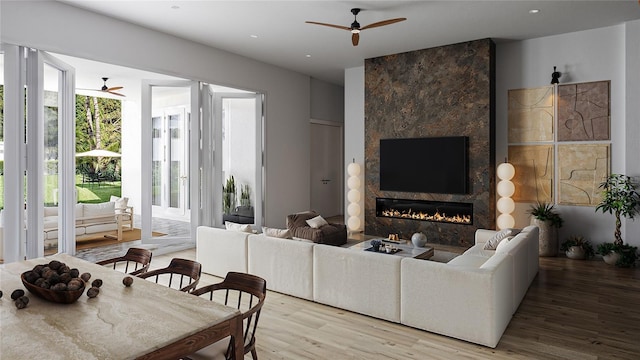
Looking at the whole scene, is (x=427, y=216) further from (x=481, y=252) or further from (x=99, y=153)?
(x=99, y=153)

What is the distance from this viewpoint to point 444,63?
20.9 ft

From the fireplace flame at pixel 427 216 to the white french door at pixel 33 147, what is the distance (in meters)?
5.01

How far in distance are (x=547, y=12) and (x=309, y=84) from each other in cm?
476

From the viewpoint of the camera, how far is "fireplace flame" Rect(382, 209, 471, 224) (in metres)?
6.36

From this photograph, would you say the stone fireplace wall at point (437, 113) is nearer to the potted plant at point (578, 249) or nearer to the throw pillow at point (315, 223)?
the potted plant at point (578, 249)

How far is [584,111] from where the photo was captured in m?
5.68

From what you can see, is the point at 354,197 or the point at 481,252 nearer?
the point at 481,252

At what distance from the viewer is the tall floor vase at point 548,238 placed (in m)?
5.60

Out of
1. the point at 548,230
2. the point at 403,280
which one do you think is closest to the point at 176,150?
the point at 403,280

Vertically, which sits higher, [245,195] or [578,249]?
[245,195]

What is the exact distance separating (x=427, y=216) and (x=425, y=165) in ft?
2.89

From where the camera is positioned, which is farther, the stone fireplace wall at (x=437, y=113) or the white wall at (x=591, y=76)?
the stone fireplace wall at (x=437, y=113)

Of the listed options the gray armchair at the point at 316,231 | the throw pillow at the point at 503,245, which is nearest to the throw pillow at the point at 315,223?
the gray armchair at the point at 316,231

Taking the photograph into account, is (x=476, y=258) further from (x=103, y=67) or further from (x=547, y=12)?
(x=103, y=67)
